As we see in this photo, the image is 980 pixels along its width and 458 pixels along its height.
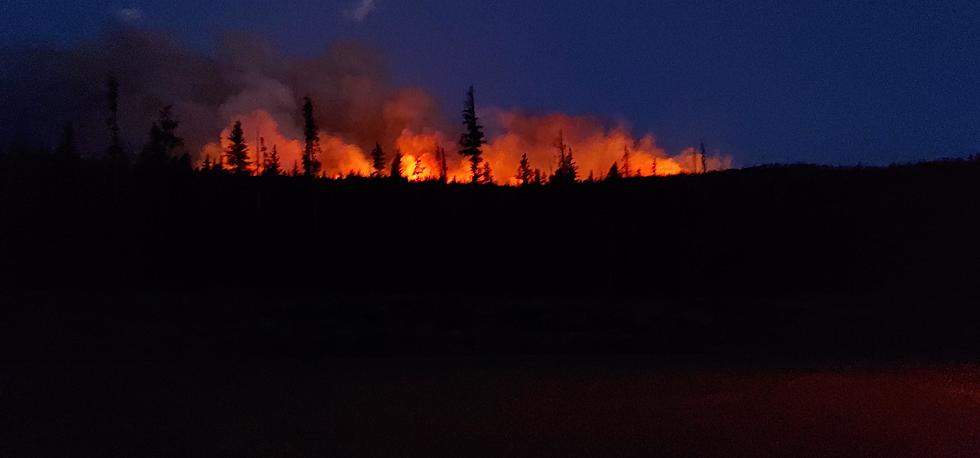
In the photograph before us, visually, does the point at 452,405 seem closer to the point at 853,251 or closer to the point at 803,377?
the point at 803,377

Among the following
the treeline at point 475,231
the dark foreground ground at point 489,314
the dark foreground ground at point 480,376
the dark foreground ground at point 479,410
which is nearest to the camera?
the dark foreground ground at point 479,410

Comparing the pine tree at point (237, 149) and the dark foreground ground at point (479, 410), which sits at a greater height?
the pine tree at point (237, 149)

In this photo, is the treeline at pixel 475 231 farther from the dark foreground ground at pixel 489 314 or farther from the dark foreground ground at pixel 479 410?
the dark foreground ground at pixel 479 410

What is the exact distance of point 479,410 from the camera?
9047 mm

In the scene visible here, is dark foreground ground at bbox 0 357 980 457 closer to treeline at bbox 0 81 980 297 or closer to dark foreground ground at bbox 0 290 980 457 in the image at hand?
dark foreground ground at bbox 0 290 980 457

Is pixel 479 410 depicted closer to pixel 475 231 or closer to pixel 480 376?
pixel 480 376

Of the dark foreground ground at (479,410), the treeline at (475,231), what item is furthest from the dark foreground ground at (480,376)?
the treeline at (475,231)

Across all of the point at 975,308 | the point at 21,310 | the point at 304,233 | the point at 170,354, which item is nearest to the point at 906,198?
the point at 975,308

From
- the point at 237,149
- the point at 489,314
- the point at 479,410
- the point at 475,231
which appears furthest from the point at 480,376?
the point at 237,149

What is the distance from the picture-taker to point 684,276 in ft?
70.5

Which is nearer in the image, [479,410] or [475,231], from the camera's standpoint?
[479,410]

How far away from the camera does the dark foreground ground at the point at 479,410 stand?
7.59m

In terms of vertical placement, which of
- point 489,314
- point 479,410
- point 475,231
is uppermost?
point 475,231

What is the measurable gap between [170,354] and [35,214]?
6.54 metres
